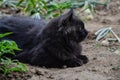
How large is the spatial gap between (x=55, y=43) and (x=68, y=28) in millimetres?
222

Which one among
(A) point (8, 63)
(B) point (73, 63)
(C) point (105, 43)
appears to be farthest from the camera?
(C) point (105, 43)

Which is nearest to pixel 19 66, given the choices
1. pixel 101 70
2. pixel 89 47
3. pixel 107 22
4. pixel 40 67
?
pixel 40 67

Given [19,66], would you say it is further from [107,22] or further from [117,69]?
[107,22]

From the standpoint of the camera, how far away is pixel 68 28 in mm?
4945

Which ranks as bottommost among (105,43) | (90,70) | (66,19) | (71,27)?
(105,43)

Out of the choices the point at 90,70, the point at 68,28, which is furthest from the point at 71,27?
the point at 90,70

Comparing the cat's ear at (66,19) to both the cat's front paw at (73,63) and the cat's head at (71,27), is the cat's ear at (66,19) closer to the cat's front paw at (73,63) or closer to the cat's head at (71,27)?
the cat's head at (71,27)

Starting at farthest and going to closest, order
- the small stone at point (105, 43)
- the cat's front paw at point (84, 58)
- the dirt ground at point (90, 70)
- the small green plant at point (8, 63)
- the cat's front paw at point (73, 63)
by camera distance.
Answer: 1. the small stone at point (105, 43)
2. the cat's front paw at point (84, 58)
3. the cat's front paw at point (73, 63)
4. the dirt ground at point (90, 70)
5. the small green plant at point (8, 63)

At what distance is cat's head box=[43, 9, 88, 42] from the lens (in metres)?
4.91

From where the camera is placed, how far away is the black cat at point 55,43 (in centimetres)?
487

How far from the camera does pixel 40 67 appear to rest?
484 centimetres

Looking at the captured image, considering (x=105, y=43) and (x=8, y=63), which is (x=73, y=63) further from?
(x=105, y=43)

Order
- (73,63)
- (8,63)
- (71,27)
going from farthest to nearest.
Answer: (71,27) < (73,63) < (8,63)

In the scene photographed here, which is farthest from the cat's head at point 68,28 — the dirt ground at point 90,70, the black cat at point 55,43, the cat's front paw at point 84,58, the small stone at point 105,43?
the small stone at point 105,43
